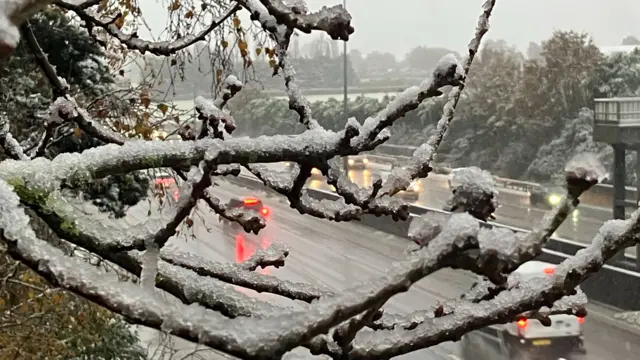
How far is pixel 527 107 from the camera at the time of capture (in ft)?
46.1

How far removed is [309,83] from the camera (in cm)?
884

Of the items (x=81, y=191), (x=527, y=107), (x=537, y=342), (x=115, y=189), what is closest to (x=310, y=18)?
(x=81, y=191)

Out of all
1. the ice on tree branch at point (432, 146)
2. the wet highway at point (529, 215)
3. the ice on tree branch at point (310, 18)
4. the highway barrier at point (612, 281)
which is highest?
the ice on tree branch at point (310, 18)

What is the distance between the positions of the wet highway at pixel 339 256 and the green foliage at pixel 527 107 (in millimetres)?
2051

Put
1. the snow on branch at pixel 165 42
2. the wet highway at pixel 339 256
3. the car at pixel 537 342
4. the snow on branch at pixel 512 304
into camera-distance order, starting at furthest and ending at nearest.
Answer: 1. the wet highway at pixel 339 256
2. the car at pixel 537 342
3. the snow on branch at pixel 165 42
4. the snow on branch at pixel 512 304

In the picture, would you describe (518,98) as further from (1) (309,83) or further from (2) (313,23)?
(2) (313,23)

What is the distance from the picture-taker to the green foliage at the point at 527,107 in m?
12.6

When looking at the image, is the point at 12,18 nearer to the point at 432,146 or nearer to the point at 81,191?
the point at 432,146

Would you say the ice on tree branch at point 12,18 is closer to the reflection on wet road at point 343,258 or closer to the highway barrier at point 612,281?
the reflection on wet road at point 343,258

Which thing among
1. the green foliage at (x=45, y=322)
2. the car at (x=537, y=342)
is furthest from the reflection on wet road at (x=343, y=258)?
the green foliage at (x=45, y=322)

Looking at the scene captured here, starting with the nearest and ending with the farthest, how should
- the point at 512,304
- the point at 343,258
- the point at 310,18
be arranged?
the point at 512,304
the point at 310,18
the point at 343,258

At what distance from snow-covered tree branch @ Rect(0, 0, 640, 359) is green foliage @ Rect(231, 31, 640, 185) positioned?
10.0 m

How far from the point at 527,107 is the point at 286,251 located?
42.8 feet

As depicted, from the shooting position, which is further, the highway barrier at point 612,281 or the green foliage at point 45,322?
the highway barrier at point 612,281
